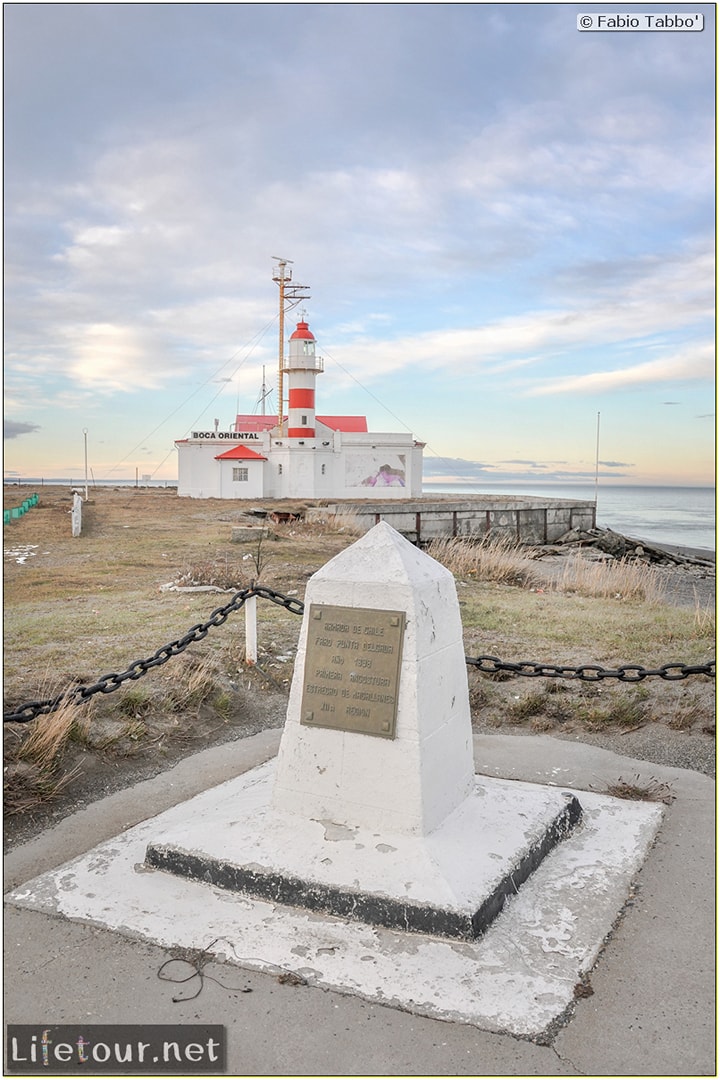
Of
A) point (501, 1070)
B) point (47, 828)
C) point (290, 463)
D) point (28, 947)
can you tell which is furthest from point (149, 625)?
point (290, 463)

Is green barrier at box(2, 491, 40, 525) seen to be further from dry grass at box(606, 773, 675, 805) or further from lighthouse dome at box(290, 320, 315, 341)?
dry grass at box(606, 773, 675, 805)

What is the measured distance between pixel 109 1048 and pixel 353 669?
1.76m

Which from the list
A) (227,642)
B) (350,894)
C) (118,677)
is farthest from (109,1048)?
(227,642)

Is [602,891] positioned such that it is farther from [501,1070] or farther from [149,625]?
[149,625]

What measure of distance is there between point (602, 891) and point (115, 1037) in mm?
2142

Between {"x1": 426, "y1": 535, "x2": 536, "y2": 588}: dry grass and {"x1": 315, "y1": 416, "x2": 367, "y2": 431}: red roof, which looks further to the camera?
{"x1": 315, "y1": 416, "x2": 367, "y2": 431}: red roof

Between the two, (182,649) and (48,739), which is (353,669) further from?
(48,739)

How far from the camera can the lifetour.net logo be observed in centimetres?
279

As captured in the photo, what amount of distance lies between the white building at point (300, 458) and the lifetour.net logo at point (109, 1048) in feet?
119

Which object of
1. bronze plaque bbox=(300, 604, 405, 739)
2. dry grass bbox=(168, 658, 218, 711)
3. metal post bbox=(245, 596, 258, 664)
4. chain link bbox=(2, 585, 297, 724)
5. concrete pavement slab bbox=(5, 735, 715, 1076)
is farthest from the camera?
metal post bbox=(245, 596, 258, 664)

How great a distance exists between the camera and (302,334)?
4006cm

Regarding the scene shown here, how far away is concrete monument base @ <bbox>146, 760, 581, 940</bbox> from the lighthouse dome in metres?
37.5

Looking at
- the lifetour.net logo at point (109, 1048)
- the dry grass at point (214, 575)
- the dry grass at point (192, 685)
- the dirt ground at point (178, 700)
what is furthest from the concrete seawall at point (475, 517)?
the lifetour.net logo at point (109, 1048)

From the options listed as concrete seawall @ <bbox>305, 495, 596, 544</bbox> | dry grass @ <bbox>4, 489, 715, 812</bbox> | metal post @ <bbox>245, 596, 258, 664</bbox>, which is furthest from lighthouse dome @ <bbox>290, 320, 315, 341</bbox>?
metal post @ <bbox>245, 596, 258, 664</bbox>
